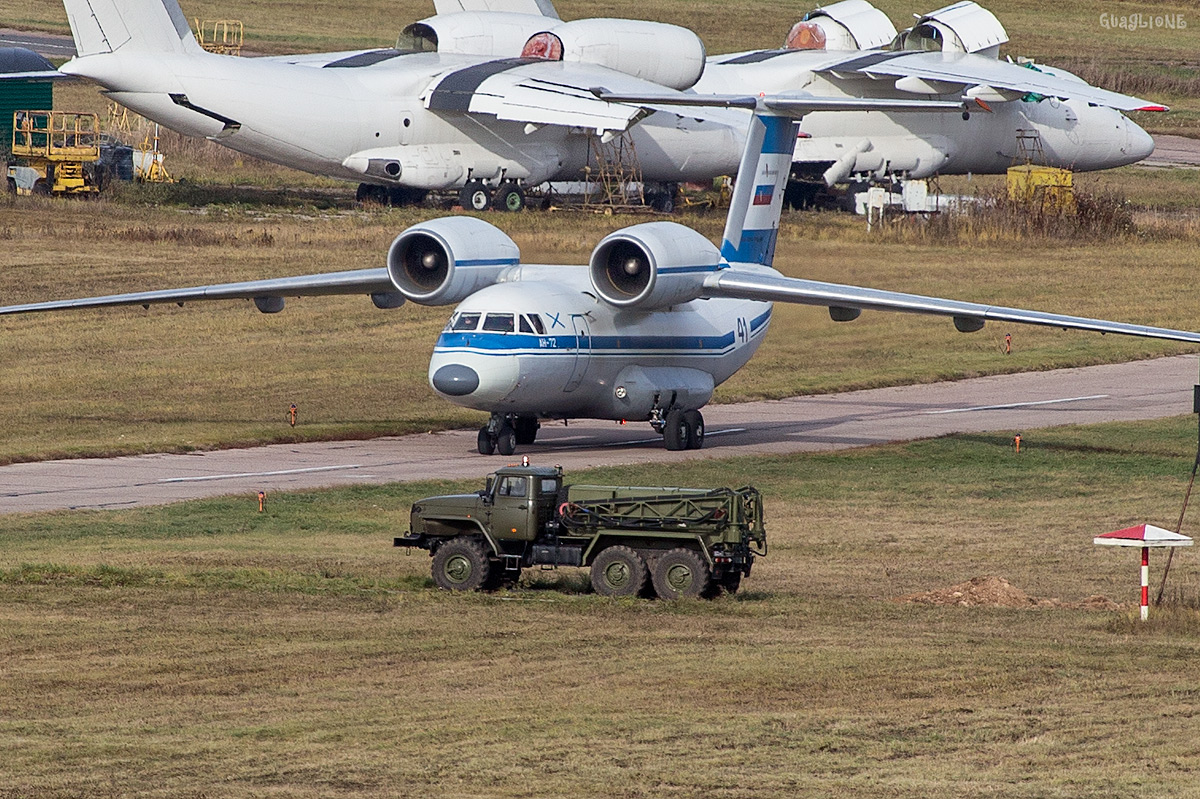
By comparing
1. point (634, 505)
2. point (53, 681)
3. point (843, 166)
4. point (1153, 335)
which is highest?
point (843, 166)

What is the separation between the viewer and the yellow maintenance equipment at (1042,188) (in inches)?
2376

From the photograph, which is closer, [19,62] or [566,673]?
[566,673]

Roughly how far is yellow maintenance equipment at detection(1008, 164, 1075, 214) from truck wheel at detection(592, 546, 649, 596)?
44.7 meters

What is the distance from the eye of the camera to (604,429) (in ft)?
112

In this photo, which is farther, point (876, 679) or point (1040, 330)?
point (1040, 330)

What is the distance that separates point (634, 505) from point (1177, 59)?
99799 mm

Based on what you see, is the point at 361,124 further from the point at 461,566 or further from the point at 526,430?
the point at 461,566

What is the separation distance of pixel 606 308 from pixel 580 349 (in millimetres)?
1076

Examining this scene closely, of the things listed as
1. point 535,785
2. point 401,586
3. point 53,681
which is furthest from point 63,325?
point 535,785

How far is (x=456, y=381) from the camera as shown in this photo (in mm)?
27844

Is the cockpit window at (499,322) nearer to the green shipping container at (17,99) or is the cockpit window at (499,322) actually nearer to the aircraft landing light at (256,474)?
the aircraft landing light at (256,474)

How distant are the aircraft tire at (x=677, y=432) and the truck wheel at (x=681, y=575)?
41.0 feet

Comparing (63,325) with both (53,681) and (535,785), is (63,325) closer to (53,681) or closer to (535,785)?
(53,681)

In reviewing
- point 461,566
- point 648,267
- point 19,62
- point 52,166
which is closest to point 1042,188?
point 52,166
